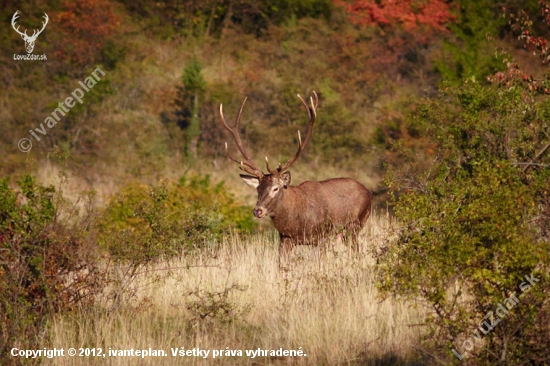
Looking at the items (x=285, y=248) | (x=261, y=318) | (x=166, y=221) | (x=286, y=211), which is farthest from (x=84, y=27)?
(x=261, y=318)

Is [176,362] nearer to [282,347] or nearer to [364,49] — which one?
[282,347]

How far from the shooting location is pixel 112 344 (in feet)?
25.5

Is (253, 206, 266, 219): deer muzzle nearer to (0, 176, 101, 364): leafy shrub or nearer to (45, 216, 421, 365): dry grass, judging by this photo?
(45, 216, 421, 365): dry grass

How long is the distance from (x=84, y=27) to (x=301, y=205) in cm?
1775

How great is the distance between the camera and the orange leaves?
26.3 metres

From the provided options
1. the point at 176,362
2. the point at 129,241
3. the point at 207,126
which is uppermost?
the point at 207,126

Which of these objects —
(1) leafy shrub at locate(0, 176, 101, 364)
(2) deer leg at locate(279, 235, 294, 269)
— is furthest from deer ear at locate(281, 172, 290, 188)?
(1) leafy shrub at locate(0, 176, 101, 364)

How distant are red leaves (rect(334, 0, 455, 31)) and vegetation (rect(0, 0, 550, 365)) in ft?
13.1

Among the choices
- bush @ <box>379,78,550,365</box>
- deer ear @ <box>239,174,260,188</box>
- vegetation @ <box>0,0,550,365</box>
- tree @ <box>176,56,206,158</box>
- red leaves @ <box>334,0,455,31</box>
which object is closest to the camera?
bush @ <box>379,78,550,365</box>

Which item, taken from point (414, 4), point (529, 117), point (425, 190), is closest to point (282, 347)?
point (425, 190)

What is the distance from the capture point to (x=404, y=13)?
29.5 meters

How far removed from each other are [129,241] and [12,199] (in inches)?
50.6

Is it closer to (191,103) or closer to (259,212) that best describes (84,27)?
(191,103)

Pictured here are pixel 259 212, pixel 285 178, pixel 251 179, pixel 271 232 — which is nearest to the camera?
pixel 259 212
